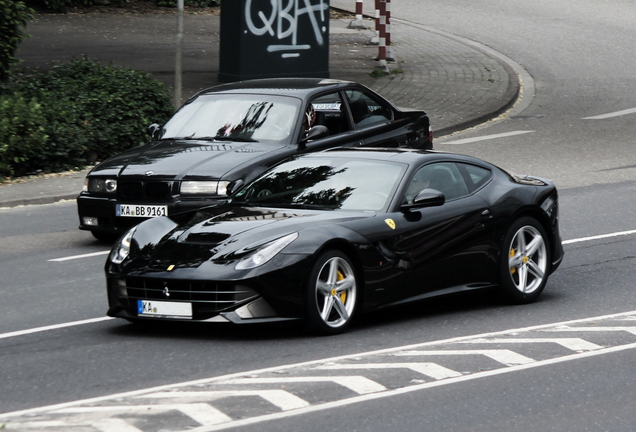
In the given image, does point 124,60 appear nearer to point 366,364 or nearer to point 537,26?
point 537,26

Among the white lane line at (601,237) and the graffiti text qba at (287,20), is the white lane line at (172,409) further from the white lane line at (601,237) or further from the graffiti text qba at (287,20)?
the graffiti text qba at (287,20)

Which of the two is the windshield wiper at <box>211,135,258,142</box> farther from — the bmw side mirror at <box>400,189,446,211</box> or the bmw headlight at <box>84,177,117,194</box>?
the bmw side mirror at <box>400,189,446,211</box>

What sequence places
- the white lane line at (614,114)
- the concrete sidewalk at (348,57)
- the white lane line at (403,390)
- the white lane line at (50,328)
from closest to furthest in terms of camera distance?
the white lane line at (403,390) → the white lane line at (50,328) → the white lane line at (614,114) → the concrete sidewalk at (348,57)

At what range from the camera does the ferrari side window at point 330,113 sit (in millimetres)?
13273

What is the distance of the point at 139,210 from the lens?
11.8m

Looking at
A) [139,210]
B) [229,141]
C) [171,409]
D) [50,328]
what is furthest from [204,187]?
[171,409]

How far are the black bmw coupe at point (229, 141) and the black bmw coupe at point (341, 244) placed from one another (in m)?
2.30

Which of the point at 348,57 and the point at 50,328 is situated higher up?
the point at 348,57

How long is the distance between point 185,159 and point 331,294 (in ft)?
13.8

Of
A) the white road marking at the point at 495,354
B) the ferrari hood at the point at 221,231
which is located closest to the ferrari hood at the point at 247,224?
the ferrari hood at the point at 221,231

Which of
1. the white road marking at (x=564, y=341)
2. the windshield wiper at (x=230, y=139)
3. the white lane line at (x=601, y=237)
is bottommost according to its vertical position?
the white lane line at (x=601, y=237)

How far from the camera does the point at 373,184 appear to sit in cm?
902

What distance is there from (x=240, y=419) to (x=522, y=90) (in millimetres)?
21208

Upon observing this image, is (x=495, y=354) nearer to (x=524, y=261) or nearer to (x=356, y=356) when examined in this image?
(x=356, y=356)
